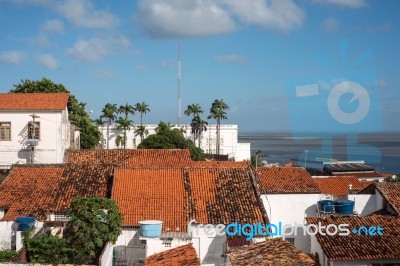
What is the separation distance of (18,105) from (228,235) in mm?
20624

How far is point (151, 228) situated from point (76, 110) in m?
36.7

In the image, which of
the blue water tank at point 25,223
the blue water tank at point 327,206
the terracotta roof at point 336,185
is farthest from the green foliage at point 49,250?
the terracotta roof at point 336,185

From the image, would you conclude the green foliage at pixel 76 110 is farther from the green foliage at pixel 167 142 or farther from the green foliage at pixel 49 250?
the green foliage at pixel 49 250

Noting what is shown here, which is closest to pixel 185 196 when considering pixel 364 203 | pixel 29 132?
pixel 364 203

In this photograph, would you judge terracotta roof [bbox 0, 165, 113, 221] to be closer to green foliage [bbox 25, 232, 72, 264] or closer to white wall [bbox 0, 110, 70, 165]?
green foliage [bbox 25, 232, 72, 264]

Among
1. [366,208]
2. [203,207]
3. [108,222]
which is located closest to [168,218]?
[203,207]

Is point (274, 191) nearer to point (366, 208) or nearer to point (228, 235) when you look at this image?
point (366, 208)

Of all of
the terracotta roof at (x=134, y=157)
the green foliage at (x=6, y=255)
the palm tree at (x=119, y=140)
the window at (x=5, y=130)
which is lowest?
the green foliage at (x=6, y=255)

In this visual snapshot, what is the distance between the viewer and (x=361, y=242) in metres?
18.3

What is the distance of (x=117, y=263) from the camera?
1978 centimetres

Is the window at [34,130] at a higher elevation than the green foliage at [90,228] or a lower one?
higher

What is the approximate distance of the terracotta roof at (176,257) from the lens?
17.8 m

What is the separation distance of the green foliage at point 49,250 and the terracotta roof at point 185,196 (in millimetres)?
4102

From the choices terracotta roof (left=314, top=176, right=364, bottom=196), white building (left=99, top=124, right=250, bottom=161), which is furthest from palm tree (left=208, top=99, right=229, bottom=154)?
terracotta roof (left=314, top=176, right=364, bottom=196)
